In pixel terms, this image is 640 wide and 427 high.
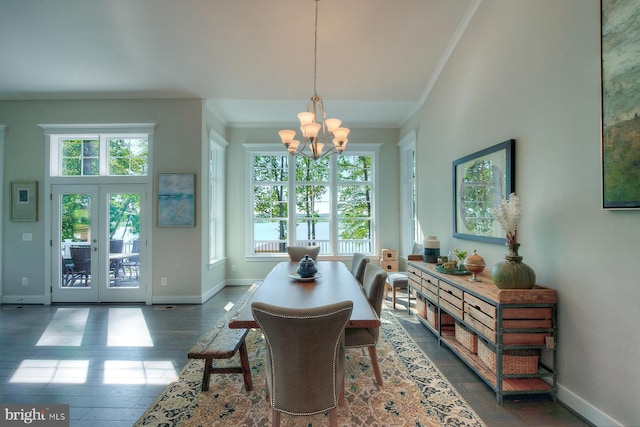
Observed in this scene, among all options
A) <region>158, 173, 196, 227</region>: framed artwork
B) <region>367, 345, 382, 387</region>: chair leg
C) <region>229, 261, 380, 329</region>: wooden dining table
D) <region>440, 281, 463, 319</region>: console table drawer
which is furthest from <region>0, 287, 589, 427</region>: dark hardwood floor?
<region>158, 173, 196, 227</region>: framed artwork

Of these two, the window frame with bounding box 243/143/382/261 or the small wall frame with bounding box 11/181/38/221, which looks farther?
the window frame with bounding box 243/143/382/261

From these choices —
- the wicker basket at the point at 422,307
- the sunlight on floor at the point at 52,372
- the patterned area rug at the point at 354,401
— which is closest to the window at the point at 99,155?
the sunlight on floor at the point at 52,372

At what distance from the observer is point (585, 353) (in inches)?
73.0

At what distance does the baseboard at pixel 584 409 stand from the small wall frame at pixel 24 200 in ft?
21.7

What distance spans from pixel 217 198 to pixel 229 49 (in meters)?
2.60

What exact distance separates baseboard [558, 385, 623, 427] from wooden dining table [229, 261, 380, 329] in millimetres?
1463

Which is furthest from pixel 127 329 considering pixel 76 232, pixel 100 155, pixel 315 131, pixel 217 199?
pixel 315 131

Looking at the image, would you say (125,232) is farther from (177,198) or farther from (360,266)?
(360,266)

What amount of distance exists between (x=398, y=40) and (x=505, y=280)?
295 centimetres

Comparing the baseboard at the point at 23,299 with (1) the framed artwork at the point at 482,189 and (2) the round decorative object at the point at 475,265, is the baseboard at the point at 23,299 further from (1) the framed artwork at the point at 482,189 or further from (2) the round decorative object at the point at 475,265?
(1) the framed artwork at the point at 482,189

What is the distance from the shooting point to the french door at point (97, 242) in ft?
14.2

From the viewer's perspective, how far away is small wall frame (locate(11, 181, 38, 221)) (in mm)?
4301

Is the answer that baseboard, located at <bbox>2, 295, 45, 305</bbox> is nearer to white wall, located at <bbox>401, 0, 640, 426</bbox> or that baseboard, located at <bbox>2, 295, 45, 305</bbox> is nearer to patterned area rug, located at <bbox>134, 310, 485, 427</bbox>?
patterned area rug, located at <bbox>134, 310, 485, 427</bbox>

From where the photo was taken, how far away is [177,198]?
4277mm
